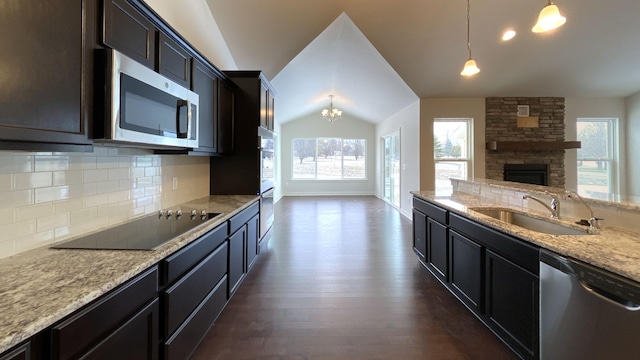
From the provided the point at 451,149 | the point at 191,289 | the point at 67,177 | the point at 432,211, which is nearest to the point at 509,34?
the point at 451,149

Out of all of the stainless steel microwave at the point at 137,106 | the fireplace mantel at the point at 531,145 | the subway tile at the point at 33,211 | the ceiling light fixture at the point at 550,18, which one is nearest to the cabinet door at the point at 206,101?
the stainless steel microwave at the point at 137,106

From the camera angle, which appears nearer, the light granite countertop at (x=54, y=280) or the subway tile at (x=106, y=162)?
the light granite countertop at (x=54, y=280)

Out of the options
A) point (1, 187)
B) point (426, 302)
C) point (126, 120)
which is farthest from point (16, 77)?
point (426, 302)

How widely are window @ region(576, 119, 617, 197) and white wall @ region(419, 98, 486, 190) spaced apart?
2275 millimetres

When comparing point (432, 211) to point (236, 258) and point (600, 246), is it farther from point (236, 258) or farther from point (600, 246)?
point (236, 258)

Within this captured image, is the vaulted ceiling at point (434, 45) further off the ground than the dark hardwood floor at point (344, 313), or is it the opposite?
the vaulted ceiling at point (434, 45)

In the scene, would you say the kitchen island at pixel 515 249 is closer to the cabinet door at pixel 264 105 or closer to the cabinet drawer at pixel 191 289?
the cabinet drawer at pixel 191 289

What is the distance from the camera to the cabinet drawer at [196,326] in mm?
1444

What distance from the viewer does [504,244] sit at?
5.85 ft

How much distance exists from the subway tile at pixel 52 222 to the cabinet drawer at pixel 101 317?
0.65 metres

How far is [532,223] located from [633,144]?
5965mm

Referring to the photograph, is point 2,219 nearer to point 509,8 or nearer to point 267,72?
point 267,72

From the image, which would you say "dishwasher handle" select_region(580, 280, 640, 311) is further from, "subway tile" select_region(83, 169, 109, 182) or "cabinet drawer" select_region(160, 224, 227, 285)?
"subway tile" select_region(83, 169, 109, 182)

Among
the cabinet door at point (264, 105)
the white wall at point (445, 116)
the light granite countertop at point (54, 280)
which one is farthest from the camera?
the white wall at point (445, 116)
